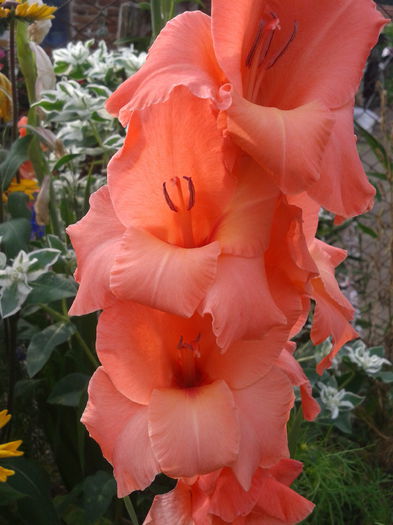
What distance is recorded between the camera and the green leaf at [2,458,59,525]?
1.12 metres

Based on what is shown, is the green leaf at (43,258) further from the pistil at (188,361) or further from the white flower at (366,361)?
the white flower at (366,361)

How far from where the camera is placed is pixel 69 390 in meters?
1.12

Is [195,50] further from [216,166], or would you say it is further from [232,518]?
[232,518]

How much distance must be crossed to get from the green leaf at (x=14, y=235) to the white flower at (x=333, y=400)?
Result: 667mm

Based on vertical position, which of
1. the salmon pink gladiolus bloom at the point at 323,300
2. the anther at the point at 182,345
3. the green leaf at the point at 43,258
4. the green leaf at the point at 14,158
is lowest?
the green leaf at the point at 43,258

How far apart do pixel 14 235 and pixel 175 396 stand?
0.61 meters

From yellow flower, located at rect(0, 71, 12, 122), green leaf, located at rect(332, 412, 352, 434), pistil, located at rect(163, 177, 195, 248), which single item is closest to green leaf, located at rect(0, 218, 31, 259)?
yellow flower, located at rect(0, 71, 12, 122)

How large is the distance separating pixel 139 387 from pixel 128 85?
0.92 feet

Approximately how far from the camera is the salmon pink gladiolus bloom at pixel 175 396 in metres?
0.64

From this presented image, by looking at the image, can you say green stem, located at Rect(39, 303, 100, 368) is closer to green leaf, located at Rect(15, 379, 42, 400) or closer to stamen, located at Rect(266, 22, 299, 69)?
green leaf, located at Rect(15, 379, 42, 400)

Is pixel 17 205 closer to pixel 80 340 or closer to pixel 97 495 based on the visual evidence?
pixel 80 340

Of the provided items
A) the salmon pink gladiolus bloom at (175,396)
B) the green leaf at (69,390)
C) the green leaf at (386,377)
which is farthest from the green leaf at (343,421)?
the salmon pink gladiolus bloom at (175,396)

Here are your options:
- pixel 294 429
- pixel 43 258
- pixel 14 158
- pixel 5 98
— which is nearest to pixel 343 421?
pixel 294 429

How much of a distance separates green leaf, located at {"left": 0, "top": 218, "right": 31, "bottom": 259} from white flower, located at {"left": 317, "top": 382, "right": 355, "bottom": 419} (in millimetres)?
667
